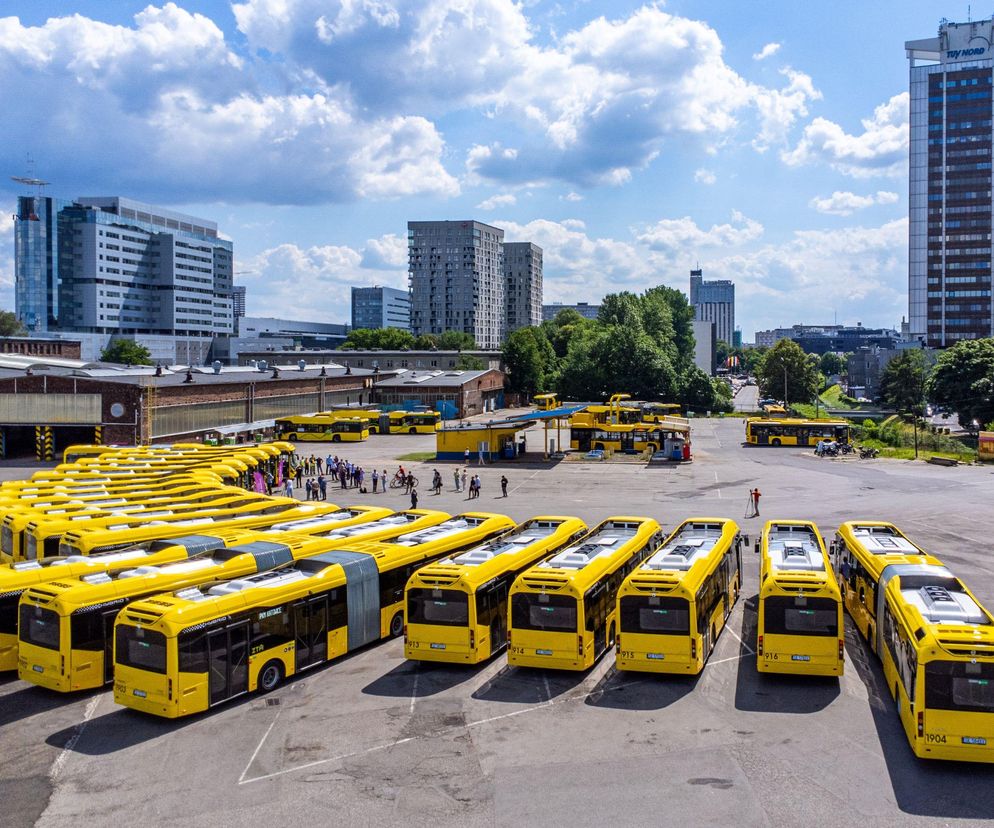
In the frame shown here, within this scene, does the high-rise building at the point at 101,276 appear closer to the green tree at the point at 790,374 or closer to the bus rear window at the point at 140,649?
the green tree at the point at 790,374

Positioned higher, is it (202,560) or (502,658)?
(202,560)

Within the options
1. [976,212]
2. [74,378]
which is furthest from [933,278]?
[74,378]

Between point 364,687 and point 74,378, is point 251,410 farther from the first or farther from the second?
point 364,687

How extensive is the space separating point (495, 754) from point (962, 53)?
164068 millimetres

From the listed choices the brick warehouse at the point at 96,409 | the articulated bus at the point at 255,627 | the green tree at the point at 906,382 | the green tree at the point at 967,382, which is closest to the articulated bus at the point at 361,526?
the articulated bus at the point at 255,627

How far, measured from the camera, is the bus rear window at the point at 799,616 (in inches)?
648

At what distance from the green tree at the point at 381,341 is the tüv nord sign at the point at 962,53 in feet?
347

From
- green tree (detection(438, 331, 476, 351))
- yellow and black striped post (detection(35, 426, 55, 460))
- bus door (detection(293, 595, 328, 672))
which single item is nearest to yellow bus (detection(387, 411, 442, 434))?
yellow and black striped post (detection(35, 426, 55, 460))

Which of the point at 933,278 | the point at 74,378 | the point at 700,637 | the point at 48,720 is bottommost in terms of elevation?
the point at 48,720

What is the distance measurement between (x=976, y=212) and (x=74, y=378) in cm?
14010

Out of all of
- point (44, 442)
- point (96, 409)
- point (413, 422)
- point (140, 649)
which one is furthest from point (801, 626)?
point (413, 422)

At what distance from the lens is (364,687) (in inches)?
672

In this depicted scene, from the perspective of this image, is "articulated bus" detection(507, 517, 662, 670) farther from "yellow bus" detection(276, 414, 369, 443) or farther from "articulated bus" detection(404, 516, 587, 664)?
"yellow bus" detection(276, 414, 369, 443)

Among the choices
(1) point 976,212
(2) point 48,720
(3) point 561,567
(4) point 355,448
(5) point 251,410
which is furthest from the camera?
(1) point 976,212
